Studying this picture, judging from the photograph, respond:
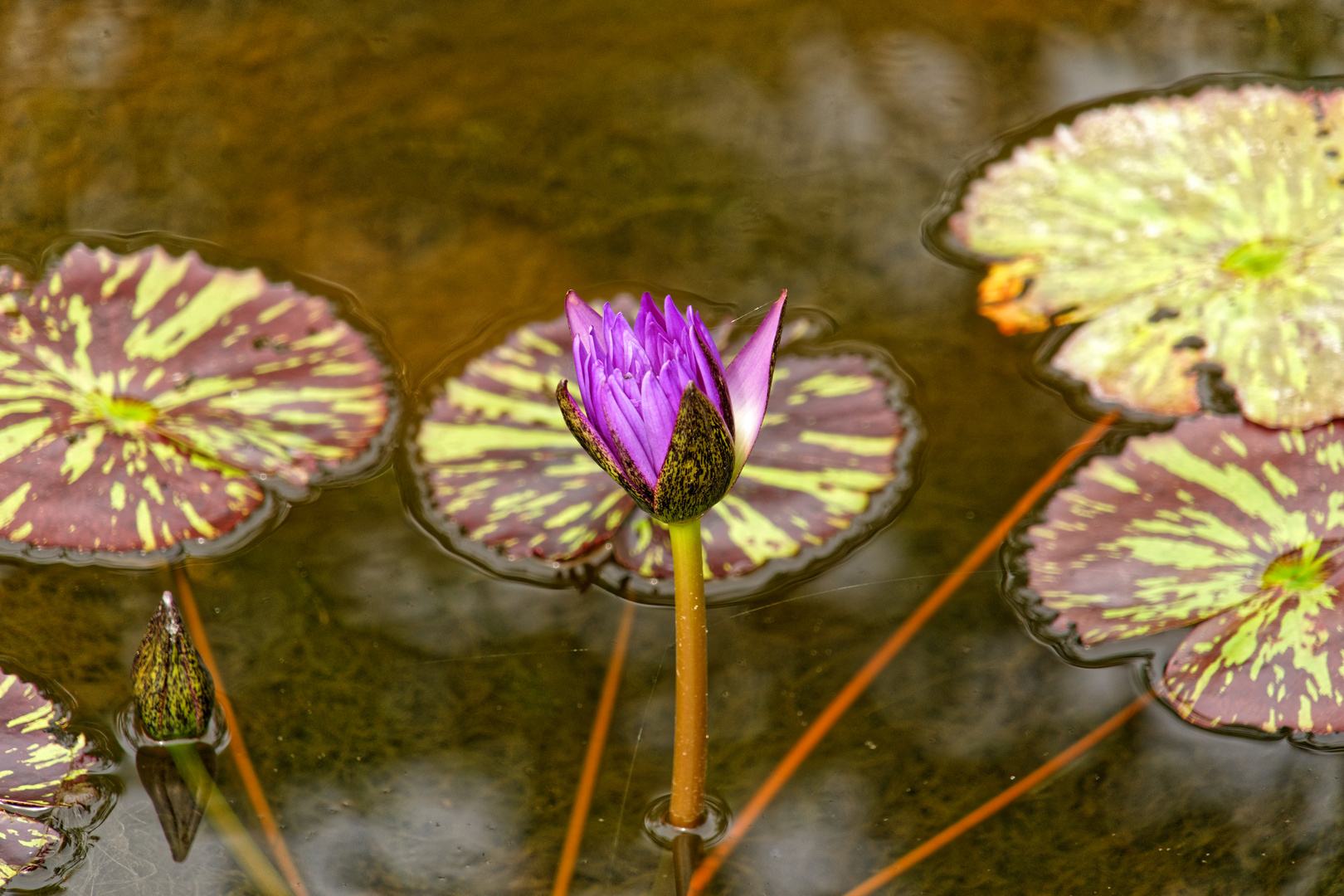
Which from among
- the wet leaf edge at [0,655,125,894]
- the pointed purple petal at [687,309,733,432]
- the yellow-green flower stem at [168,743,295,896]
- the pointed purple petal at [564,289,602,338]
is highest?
the pointed purple petal at [687,309,733,432]

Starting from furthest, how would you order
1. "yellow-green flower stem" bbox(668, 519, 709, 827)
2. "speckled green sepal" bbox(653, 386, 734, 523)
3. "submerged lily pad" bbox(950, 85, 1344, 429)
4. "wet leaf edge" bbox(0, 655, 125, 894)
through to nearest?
"submerged lily pad" bbox(950, 85, 1344, 429), "wet leaf edge" bbox(0, 655, 125, 894), "yellow-green flower stem" bbox(668, 519, 709, 827), "speckled green sepal" bbox(653, 386, 734, 523)

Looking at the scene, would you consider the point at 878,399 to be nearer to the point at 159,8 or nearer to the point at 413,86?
the point at 413,86

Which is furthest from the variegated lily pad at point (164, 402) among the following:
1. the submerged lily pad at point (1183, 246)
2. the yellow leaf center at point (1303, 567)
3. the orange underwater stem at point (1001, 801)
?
the yellow leaf center at point (1303, 567)

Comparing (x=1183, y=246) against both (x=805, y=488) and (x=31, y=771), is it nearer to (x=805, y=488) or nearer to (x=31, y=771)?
(x=805, y=488)

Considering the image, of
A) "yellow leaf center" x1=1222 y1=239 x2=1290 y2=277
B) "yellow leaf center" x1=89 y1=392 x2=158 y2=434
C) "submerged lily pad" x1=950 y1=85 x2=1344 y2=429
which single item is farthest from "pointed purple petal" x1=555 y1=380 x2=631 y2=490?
"yellow leaf center" x1=1222 y1=239 x2=1290 y2=277

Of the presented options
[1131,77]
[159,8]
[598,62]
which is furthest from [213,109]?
[1131,77]

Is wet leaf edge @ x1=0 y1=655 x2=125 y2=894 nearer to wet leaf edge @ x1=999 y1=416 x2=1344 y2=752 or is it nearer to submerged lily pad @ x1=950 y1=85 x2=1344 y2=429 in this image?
wet leaf edge @ x1=999 y1=416 x2=1344 y2=752

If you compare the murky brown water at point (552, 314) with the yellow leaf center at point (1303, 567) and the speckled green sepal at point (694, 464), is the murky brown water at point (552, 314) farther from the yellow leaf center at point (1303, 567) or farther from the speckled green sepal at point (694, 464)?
the speckled green sepal at point (694, 464)
